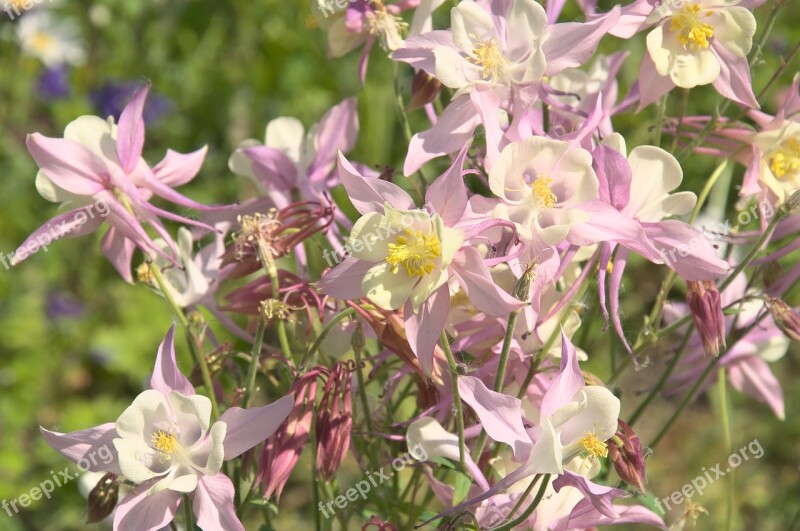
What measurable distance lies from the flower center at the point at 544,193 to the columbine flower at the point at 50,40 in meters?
2.62

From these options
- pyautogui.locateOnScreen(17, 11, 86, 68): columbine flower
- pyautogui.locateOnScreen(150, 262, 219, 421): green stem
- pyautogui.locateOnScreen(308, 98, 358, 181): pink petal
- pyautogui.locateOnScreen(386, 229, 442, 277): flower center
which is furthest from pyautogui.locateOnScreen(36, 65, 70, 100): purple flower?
pyautogui.locateOnScreen(386, 229, 442, 277): flower center

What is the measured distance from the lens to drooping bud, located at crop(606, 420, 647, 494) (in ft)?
2.51

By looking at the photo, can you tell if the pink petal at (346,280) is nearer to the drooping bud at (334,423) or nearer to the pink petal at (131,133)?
the drooping bud at (334,423)

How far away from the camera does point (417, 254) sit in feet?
2.46

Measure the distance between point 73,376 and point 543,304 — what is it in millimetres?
1991

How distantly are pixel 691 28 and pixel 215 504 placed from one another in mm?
577

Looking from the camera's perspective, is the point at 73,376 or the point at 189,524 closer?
the point at 189,524

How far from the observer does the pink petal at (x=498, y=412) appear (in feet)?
2.48

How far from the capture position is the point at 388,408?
93 centimetres

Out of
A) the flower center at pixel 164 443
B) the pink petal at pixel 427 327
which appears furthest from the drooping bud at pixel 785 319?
the flower center at pixel 164 443

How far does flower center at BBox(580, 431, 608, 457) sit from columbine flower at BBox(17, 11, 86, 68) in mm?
2700

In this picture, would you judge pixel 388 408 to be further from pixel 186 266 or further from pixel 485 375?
pixel 186 266

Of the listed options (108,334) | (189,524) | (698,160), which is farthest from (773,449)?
(189,524)

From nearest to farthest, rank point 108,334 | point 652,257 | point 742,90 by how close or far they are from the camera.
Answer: point 652,257 → point 742,90 → point 108,334
